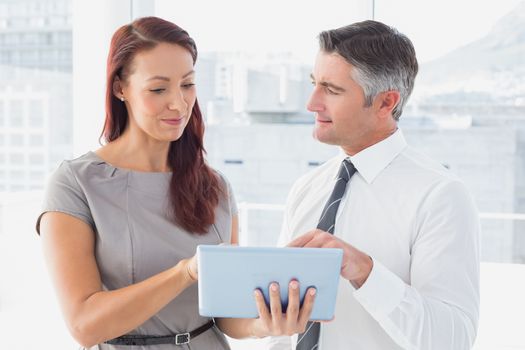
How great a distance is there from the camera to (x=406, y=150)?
165cm

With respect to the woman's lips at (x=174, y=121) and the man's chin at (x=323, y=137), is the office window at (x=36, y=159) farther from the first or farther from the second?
the man's chin at (x=323, y=137)

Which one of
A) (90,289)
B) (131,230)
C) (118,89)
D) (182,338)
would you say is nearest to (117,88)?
(118,89)

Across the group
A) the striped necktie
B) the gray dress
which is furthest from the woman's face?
the striped necktie

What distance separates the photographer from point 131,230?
5.00ft

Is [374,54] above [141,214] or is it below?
above

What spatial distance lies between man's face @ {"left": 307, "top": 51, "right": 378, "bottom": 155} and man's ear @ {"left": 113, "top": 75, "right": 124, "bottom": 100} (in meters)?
0.46

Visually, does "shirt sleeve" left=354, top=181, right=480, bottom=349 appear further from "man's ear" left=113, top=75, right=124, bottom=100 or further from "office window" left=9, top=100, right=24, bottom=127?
"office window" left=9, top=100, right=24, bottom=127

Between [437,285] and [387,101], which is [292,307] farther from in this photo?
[387,101]

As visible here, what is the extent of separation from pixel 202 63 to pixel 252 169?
13.0 ft

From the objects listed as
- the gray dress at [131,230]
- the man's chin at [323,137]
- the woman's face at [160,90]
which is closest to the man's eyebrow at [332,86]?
the man's chin at [323,137]

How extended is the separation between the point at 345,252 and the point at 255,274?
181mm

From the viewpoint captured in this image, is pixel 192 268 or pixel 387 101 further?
pixel 387 101

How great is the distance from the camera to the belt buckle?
1510 millimetres

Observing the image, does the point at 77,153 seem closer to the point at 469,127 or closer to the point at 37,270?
the point at 37,270
